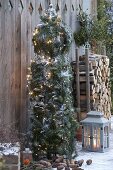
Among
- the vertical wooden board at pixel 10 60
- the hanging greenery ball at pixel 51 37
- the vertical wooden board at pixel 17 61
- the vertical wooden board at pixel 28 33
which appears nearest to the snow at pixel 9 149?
the vertical wooden board at pixel 10 60

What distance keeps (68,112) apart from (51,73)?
0.62 meters

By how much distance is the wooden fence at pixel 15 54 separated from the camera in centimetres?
576

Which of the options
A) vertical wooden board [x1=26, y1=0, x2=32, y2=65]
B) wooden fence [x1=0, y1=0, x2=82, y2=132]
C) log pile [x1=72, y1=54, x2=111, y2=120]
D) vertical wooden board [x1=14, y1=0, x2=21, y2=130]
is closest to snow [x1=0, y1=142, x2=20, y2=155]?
wooden fence [x1=0, y1=0, x2=82, y2=132]

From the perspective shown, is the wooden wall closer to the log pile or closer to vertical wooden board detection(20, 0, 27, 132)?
vertical wooden board detection(20, 0, 27, 132)

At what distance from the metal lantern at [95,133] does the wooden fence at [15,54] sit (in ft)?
4.01

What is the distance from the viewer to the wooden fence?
18.9 feet

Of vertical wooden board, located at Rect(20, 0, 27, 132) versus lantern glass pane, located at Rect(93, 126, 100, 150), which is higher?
vertical wooden board, located at Rect(20, 0, 27, 132)

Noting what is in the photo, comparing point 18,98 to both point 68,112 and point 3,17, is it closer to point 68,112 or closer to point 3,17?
point 68,112

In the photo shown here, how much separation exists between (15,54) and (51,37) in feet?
1.92

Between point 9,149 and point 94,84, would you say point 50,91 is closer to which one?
point 9,149

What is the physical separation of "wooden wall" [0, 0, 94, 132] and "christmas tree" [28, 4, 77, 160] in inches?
9.0

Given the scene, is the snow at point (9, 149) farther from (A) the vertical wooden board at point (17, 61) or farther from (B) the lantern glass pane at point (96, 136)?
(B) the lantern glass pane at point (96, 136)

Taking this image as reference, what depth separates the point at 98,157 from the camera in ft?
21.6

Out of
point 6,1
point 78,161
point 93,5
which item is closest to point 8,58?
point 6,1
